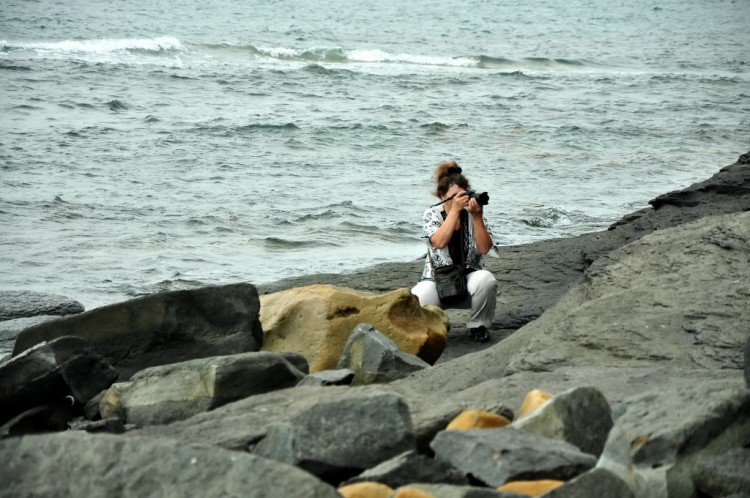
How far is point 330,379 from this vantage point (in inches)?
183

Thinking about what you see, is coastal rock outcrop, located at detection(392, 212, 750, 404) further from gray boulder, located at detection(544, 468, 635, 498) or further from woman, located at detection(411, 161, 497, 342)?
woman, located at detection(411, 161, 497, 342)

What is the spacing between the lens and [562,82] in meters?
28.6

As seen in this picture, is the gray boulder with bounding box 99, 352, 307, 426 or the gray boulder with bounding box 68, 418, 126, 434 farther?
the gray boulder with bounding box 99, 352, 307, 426

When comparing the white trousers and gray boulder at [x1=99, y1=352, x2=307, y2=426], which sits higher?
gray boulder at [x1=99, y1=352, x2=307, y2=426]

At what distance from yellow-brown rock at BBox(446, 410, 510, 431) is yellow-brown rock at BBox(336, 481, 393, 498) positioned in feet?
1.63

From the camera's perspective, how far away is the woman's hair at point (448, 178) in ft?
23.1

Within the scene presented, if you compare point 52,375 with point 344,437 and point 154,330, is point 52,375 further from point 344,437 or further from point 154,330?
point 344,437

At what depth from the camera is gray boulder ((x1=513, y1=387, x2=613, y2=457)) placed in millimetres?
3281

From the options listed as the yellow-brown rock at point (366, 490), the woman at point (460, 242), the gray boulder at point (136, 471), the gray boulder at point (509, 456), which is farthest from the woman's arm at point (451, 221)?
the gray boulder at point (136, 471)

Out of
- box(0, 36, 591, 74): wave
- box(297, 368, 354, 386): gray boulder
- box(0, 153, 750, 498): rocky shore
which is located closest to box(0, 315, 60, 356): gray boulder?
box(0, 153, 750, 498): rocky shore

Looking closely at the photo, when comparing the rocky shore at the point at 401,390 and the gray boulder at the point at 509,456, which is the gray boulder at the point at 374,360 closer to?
the rocky shore at the point at 401,390

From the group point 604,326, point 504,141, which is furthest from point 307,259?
point 504,141

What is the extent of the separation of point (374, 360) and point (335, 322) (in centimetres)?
86

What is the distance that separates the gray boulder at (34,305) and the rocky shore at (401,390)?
2 centimetres
